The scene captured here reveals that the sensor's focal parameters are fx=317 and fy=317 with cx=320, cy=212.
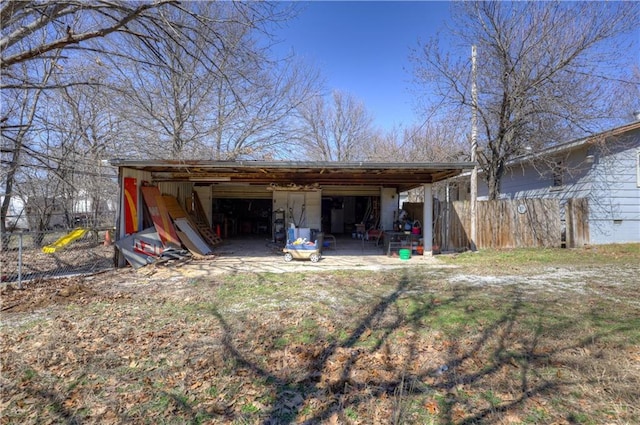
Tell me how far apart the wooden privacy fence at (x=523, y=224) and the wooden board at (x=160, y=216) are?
25.4ft

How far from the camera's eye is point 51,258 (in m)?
8.02

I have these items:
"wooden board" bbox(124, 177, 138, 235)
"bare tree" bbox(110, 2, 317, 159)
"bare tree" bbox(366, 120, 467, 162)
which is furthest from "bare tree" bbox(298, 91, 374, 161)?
"wooden board" bbox(124, 177, 138, 235)

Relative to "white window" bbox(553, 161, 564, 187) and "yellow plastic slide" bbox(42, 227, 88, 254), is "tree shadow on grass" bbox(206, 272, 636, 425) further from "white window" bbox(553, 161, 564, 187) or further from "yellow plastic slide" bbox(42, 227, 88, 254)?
"white window" bbox(553, 161, 564, 187)

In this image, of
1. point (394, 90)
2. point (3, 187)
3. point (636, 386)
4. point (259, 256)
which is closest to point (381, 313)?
point (636, 386)

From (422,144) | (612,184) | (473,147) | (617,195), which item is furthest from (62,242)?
(422,144)

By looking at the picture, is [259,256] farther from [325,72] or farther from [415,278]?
[325,72]

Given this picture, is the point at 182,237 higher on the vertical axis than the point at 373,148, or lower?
lower

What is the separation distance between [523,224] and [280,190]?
861 centimetres

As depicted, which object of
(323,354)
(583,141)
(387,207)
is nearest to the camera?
(323,354)

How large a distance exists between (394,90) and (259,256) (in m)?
8.23

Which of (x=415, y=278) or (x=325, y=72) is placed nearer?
(x=415, y=278)

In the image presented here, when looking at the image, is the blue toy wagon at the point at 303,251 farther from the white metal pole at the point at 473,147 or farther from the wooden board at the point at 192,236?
the white metal pole at the point at 473,147

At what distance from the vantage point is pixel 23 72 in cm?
636

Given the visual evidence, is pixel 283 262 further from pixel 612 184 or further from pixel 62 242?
pixel 612 184
